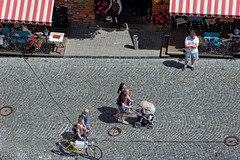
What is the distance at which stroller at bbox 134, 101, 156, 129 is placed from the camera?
18203 mm

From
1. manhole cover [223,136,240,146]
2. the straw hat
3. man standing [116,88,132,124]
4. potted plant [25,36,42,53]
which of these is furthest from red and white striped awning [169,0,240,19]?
potted plant [25,36,42,53]

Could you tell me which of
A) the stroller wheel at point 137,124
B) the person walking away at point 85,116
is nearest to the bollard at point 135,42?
the stroller wheel at point 137,124

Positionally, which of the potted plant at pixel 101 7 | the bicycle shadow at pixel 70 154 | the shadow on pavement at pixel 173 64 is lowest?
the bicycle shadow at pixel 70 154

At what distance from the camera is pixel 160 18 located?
77.0 feet

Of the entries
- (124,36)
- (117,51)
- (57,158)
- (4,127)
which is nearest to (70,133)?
(57,158)

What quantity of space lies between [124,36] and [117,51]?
1519mm

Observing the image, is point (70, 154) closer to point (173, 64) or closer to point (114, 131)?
point (114, 131)

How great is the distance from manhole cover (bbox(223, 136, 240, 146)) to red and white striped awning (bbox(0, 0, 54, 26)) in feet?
32.1

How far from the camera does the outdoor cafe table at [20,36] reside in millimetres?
22828

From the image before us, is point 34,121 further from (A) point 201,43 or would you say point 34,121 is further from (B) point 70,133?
(A) point 201,43

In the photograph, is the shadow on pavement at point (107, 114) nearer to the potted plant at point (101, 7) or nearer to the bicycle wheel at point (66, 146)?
the bicycle wheel at point (66, 146)

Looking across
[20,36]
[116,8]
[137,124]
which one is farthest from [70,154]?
[116,8]

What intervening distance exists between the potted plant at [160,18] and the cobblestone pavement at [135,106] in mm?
2230

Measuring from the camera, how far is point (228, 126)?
18500 millimetres
